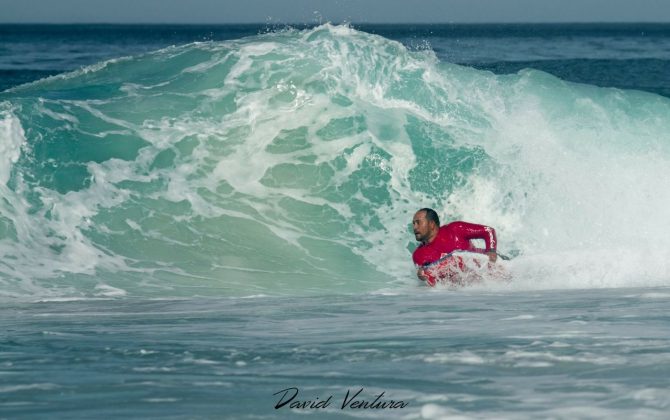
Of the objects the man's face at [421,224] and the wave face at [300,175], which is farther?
the wave face at [300,175]

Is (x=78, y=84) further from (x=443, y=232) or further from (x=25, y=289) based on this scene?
(x=443, y=232)

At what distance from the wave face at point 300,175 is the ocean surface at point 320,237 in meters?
0.03

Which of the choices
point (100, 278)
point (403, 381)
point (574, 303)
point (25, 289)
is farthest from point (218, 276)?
point (403, 381)

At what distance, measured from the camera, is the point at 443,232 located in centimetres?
947

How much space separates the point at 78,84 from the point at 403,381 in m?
9.83

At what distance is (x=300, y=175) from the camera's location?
12.6m
